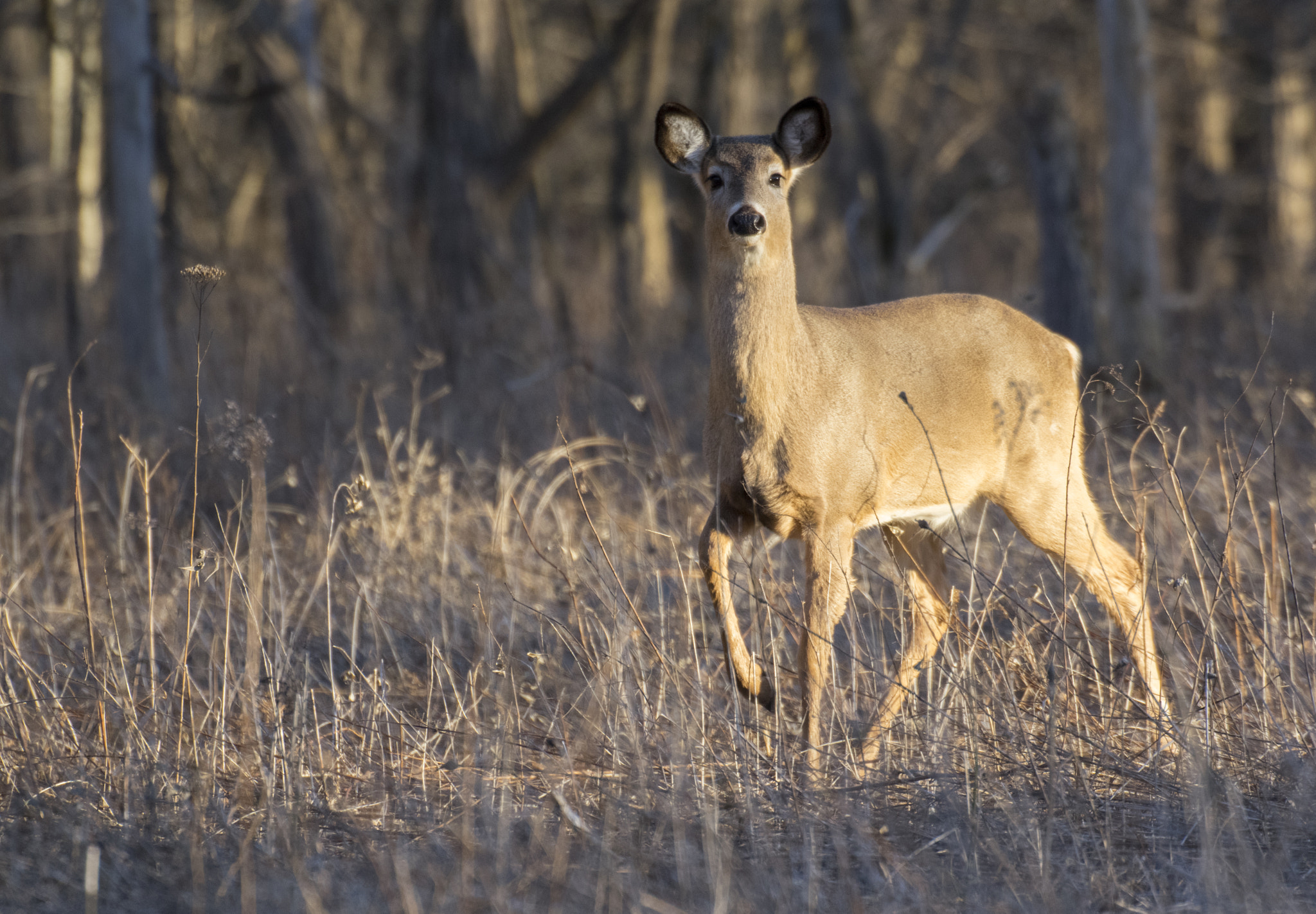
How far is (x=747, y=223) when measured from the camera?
432 cm

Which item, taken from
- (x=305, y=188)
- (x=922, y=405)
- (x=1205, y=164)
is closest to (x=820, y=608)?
(x=922, y=405)

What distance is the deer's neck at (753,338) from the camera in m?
4.41

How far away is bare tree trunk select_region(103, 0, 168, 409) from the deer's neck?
16.9ft

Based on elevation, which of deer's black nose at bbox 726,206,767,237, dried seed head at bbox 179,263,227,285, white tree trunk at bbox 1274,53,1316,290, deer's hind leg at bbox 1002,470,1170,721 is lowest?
deer's hind leg at bbox 1002,470,1170,721

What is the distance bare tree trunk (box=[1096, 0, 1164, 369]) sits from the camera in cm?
854

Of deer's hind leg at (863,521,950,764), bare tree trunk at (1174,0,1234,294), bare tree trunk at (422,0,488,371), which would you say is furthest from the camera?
bare tree trunk at (1174,0,1234,294)

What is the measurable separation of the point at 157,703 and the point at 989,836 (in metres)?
2.32

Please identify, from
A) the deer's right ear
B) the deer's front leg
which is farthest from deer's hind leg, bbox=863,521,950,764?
the deer's right ear

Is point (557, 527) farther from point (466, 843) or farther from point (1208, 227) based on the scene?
point (1208, 227)

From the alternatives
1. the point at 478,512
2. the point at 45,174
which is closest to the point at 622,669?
the point at 478,512

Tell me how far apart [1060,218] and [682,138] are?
4124 mm

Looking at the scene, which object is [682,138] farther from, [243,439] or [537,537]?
[537,537]

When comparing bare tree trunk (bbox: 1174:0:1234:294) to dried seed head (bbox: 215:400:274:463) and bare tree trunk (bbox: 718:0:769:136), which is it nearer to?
bare tree trunk (bbox: 718:0:769:136)

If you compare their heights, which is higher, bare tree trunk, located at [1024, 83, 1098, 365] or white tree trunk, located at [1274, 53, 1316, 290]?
white tree trunk, located at [1274, 53, 1316, 290]
